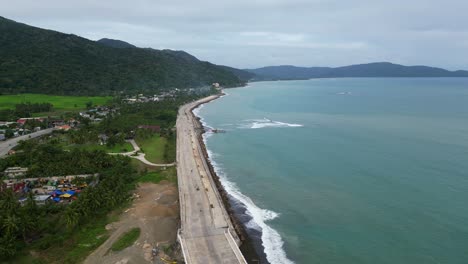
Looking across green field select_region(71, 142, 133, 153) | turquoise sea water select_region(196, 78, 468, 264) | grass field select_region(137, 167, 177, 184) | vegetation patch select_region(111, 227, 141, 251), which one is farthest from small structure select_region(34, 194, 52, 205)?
turquoise sea water select_region(196, 78, 468, 264)

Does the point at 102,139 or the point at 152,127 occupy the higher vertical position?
the point at 152,127

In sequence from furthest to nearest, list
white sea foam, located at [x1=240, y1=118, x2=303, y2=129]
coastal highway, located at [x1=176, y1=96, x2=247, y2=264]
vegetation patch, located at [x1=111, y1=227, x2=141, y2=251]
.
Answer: white sea foam, located at [x1=240, y1=118, x2=303, y2=129] < vegetation patch, located at [x1=111, y1=227, x2=141, y2=251] < coastal highway, located at [x1=176, y1=96, x2=247, y2=264]

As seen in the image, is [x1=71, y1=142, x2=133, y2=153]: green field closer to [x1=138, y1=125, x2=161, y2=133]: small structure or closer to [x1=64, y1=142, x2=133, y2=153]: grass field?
[x1=64, y1=142, x2=133, y2=153]: grass field

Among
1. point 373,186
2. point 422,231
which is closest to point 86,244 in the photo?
point 422,231

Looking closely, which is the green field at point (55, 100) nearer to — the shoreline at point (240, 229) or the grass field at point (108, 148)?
the grass field at point (108, 148)

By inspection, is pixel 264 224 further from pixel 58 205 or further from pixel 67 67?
pixel 67 67

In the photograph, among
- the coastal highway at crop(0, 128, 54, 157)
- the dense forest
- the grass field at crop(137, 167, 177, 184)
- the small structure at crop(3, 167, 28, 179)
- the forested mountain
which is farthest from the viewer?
the forested mountain

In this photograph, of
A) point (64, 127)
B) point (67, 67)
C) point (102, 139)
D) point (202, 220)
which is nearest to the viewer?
point (202, 220)

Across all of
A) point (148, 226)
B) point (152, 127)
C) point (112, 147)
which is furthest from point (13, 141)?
point (148, 226)
